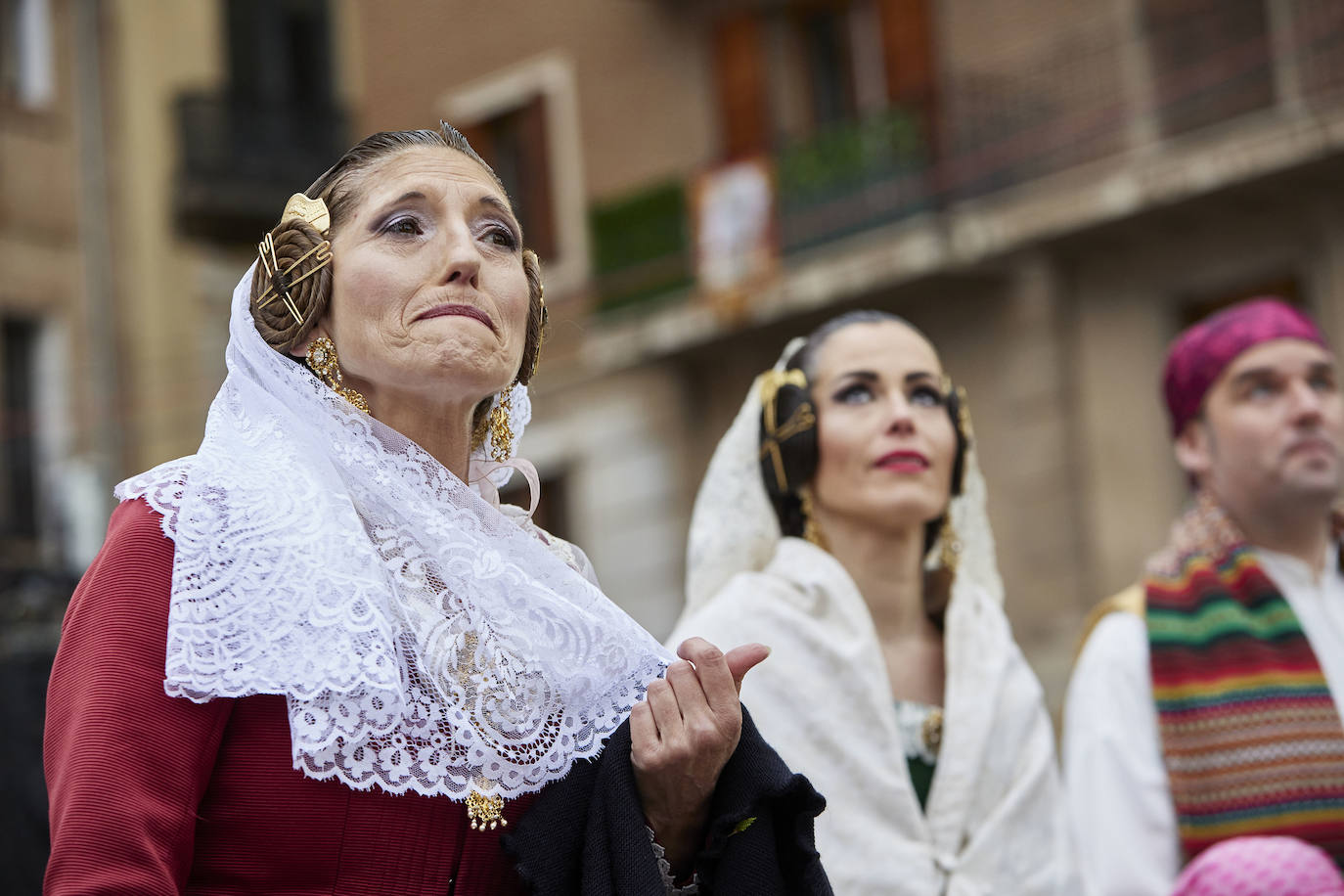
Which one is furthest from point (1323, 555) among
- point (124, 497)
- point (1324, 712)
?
point (124, 497)

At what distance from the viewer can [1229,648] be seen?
4754 millimetres

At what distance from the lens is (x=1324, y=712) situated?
462 centimetres

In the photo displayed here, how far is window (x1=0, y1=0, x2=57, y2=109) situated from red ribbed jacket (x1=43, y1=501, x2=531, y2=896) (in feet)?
56.0

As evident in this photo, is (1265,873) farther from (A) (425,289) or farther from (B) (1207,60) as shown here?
(B) (1207,60)

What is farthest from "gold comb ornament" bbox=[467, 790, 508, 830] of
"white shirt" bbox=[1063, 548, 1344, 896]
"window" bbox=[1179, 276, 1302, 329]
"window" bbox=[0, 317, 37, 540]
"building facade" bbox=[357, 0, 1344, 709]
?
"window" bbox=[0, 317, 37, 540]

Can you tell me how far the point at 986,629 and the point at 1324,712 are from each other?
879 millimetres

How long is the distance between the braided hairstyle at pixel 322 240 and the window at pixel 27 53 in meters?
16.6

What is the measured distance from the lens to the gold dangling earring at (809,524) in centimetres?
451

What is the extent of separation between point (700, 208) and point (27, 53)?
762 cm

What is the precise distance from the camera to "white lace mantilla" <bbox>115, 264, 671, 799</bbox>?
2.56 m

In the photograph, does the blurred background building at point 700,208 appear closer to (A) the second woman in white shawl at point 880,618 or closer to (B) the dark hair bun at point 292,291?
(A) the second woman in white shawl at point 880,618

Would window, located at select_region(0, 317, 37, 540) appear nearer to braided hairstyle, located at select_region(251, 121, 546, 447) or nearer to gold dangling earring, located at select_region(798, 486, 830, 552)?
gold dangling earring, located at select_region(798, 486, 830, 552)

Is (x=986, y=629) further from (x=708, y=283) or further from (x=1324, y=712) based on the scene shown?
(x=708, y=283)

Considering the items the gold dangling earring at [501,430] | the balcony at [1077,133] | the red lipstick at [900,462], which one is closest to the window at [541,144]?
the balcony at [1077,133]
